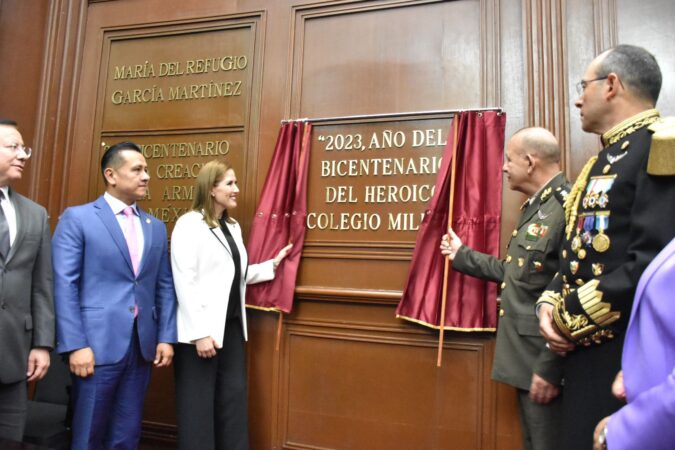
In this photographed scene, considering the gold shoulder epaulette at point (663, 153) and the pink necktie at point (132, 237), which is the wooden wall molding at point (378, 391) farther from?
the gold shoulder epaulette at point (663, 153)

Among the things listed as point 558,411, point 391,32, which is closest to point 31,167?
point 391,32

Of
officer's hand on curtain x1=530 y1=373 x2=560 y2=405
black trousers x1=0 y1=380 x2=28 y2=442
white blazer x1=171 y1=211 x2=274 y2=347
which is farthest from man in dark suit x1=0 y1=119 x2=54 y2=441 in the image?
officer's hand on curtain x1=530 y1=373 x2=560 y2=405

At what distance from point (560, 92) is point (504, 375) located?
151cm

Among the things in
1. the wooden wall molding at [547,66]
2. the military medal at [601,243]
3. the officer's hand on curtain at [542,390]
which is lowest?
the officer's hand on curtain at [542,390]

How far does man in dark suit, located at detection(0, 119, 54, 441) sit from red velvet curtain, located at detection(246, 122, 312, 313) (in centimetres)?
112

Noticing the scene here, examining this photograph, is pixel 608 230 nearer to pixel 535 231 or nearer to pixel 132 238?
pixel 535 231

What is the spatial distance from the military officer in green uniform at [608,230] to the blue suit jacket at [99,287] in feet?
5.99

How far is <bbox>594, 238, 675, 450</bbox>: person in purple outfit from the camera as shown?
2.86 ft

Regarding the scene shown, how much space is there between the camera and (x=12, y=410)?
7.13 ft

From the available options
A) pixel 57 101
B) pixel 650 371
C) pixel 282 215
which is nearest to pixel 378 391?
pixel 282 215

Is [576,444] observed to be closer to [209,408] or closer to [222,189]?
[209,408]

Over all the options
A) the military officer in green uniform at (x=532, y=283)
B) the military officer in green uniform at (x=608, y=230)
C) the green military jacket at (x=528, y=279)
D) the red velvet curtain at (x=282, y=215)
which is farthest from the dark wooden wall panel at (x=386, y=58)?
the military officer in green uniform at (x=608, y=230)

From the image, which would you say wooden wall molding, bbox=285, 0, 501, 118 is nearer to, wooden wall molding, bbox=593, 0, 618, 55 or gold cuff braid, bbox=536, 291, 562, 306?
wooden wall molding, bbox=593, 0, 618, 55

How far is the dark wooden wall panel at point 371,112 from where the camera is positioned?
2.81 meters
